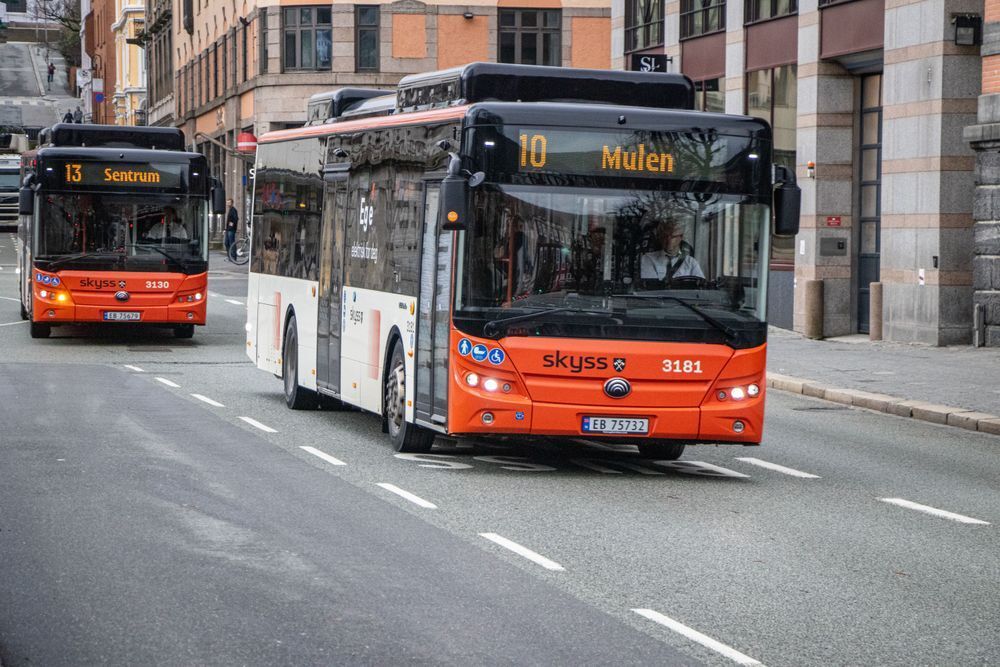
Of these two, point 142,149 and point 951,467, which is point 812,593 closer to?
point 951,467

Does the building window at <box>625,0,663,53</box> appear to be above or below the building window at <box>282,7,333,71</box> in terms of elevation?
below

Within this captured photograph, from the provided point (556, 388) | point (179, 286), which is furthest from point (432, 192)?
point (179, 286)

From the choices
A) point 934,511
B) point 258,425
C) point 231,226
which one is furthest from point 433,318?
point 231,226

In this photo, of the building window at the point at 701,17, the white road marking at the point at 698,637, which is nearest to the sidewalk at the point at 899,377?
the building window at the point at 701,17

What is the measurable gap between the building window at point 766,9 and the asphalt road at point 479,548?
15.3 metres

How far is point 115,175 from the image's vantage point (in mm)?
26219

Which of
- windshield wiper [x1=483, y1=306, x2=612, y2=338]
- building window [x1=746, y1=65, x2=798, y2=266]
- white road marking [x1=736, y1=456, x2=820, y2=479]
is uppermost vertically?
building window [x1=746, y1=65, x2=798, y2=266]

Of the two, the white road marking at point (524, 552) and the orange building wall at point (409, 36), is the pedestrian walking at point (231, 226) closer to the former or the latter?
the orange building wall at point (409, 36)

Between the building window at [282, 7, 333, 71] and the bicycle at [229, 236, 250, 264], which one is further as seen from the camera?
the building window at [282, 7, 333, 71]

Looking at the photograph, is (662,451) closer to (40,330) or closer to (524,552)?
(524,552)

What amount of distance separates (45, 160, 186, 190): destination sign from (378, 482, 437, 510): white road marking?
15.1 meters

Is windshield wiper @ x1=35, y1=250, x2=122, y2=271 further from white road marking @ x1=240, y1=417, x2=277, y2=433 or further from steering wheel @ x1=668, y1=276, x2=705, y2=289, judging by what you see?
steering wheel @ x1=668, y1=276, x2=705, y2=289

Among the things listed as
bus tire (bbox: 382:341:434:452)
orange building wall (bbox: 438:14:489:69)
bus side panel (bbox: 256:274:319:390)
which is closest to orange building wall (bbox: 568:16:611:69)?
orange building wall (bbox: 438:14:489:69)

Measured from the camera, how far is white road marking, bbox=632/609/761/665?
7070 millimetres
